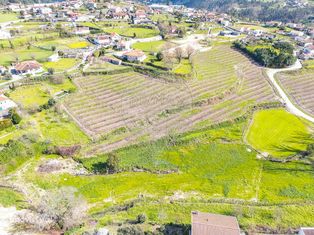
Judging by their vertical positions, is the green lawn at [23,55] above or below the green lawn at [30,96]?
below

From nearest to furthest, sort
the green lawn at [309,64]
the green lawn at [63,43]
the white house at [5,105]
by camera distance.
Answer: the white house at [5,105] < the green lawn at [309,64] < the green lawn at [63,43]

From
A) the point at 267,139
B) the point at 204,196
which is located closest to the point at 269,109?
the point at 267,139

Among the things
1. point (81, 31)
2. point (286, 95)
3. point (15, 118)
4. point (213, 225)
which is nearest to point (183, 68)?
point (286, 95)

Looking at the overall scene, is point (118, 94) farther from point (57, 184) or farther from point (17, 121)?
point (57, 184)

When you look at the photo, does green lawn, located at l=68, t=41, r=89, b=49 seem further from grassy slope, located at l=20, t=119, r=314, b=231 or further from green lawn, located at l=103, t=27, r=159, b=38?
grassy slope, located at l=20, t=119, r=314, b=231

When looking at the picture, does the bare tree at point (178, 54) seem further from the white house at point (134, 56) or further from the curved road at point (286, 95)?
the curved road at point (286, 95)

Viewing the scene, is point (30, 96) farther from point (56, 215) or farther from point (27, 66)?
point (56, 215)

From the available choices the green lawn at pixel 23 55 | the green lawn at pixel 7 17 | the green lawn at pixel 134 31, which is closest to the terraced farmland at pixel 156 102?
the green lawn at pixel 23 55
